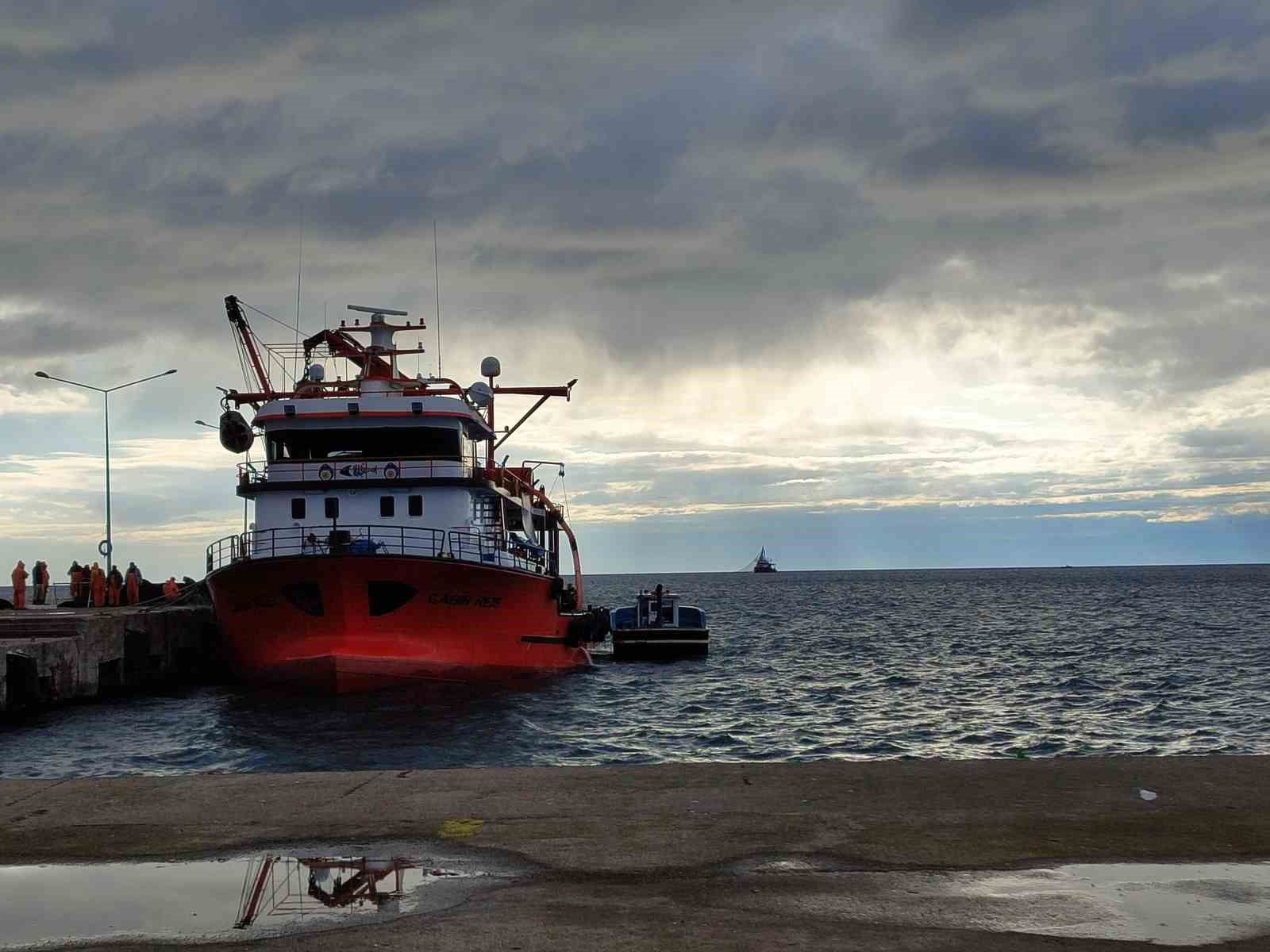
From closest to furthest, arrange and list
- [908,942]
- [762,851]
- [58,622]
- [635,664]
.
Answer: [908,942]
[762,851]
[58,622]
[635,664]

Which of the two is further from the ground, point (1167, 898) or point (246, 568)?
point (246, 568)

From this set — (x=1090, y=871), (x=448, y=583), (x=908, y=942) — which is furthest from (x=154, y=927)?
(x=448, y=583)

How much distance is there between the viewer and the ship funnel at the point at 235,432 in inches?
1220

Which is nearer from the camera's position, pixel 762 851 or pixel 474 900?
pixel 474 900

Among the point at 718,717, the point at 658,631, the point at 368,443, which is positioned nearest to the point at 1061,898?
the point at 718,717

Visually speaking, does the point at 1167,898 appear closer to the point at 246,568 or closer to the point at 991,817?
the point at 991,817

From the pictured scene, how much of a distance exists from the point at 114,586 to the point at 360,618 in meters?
21.6

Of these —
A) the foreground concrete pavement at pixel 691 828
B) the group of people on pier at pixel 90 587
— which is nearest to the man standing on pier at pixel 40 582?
the group of people on pier at pixel 90 587

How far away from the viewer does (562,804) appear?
27.4ft

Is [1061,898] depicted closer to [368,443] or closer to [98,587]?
[368,443]

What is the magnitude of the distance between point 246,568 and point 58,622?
6.16m

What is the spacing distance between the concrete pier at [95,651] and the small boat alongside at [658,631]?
47.6 feet

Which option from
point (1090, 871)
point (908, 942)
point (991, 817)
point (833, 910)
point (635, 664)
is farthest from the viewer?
point (635, 664)

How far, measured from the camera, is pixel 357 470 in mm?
30672
